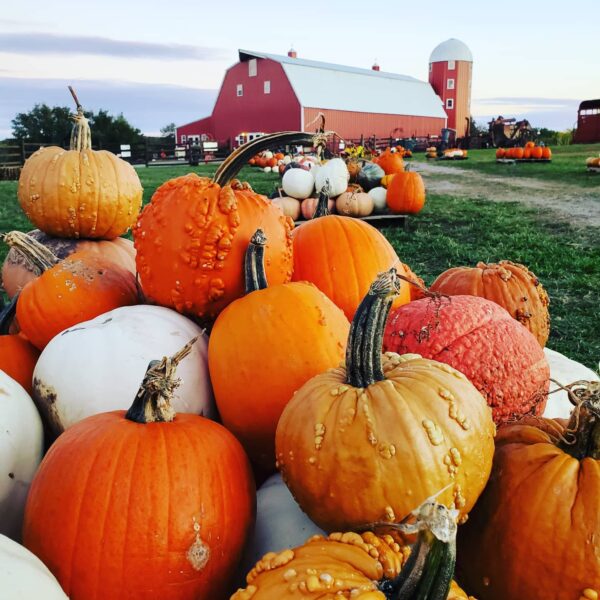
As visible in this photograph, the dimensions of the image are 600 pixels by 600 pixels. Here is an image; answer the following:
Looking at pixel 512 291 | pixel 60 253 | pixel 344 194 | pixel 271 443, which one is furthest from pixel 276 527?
pixel 344 194

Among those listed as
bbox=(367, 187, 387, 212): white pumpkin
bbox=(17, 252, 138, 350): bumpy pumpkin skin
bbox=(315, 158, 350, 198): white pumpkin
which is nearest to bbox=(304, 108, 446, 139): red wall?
bbox=(367, 187, 387, 212): white pumpkin

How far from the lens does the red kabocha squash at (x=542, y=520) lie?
1.17 meters

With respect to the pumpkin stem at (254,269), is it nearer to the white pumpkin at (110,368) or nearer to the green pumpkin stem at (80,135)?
the white pumpkin at (110,368)

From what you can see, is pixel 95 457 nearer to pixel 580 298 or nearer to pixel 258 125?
pixel 580 298

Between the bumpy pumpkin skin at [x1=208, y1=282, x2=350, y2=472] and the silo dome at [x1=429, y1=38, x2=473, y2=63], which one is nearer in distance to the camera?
the bumpy pumpkin skin at [x1=208, y1=282, x2=350, y2=472]

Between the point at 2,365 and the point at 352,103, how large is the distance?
37.6m

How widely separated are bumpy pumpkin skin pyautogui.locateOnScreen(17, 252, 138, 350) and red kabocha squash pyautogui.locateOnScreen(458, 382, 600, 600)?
4.26ft

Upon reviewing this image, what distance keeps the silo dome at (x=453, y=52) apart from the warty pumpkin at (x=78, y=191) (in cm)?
4661

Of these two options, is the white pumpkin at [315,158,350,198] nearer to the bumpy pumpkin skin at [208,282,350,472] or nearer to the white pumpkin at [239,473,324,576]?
the bumpy pumpkin skin at [208,282,350,472]

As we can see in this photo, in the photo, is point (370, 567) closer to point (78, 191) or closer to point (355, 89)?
point (78, 191)

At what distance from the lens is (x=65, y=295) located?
77.0 inches

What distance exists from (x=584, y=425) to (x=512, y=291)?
113 cm

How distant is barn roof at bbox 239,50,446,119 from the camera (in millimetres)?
35562

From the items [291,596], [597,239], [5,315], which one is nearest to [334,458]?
[291,596]
